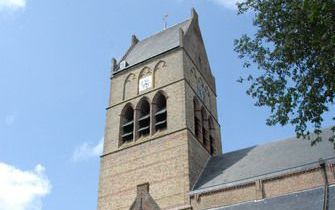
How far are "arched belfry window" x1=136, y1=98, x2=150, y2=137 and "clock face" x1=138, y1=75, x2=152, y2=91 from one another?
2.50 ft

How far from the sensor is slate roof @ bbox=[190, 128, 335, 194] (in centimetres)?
1653

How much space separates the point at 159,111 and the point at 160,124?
86 centimetres

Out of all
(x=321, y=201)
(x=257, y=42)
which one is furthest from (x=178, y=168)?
(x=257, y=42)

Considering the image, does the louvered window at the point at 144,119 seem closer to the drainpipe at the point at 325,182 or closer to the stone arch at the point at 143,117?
the stone arch at the point at 143,117

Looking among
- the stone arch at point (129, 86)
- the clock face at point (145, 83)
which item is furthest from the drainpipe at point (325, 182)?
the stone arch at point (129, 86)

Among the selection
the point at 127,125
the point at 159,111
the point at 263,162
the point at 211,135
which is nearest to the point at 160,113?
the point at 159,111

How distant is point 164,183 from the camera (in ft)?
59.9

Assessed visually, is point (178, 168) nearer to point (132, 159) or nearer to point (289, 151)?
point (132, 159)

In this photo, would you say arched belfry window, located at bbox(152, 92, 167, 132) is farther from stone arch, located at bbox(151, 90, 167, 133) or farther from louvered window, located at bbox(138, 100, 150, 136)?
louvered window, located at bbox(138, 100, 150, 136)

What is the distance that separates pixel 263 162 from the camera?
1806 cm

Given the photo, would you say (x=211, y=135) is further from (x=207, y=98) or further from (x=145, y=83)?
(x=145, y=83)

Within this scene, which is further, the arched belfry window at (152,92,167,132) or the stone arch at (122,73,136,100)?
the stone arch at (122,73,136,100)

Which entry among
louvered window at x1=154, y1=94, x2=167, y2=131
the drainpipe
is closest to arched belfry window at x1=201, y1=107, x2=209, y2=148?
louvered window at x1=154, y1=94, x2=167, y2=131

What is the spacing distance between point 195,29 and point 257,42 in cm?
1652
